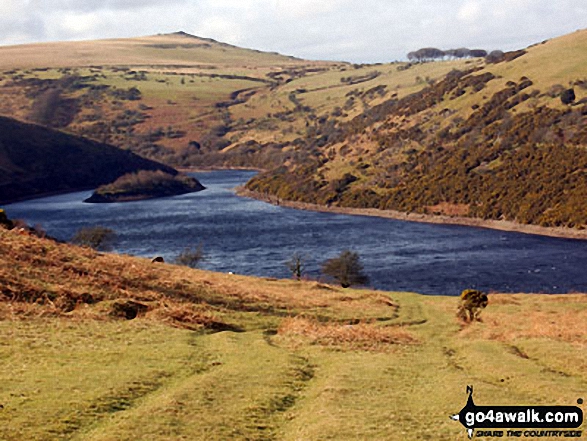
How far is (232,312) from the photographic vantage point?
153 ft

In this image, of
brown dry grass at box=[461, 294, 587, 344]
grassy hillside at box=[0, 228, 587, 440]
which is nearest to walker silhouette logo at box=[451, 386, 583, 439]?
grassy hillside at box=[0, 228, 587, 440]

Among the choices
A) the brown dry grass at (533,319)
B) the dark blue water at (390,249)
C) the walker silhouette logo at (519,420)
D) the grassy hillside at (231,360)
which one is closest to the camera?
the walker silhouette logo at (519,420)

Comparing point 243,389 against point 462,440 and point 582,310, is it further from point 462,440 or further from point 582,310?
point 582,310

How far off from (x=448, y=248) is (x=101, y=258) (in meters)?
104

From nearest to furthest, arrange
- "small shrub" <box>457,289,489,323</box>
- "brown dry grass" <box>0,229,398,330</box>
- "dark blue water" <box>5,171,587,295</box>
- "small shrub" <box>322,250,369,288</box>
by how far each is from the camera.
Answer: "brown dry grass" <box>0,229,398,330</box> < "small shrub" <box>457,289,489,323</box> < "small shrub" <box>322,250,369,288</box> < "dark blue water" <box>5,171,587,295</box>

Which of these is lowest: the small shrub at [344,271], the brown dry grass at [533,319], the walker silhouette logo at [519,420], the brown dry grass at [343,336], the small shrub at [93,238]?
the small shrub at [344,271]

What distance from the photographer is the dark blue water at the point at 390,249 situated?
118 m

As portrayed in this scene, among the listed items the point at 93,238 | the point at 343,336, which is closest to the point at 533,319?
the point at 343,336

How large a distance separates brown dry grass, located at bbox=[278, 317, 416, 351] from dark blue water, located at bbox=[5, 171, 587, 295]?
65990 mm

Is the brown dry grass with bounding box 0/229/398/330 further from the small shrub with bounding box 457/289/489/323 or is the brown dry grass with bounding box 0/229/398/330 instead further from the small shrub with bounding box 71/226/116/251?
the small shrub with bounding box 71/226/116/251

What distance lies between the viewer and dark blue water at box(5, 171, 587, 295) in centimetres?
11788

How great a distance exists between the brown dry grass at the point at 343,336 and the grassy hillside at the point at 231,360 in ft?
0.58

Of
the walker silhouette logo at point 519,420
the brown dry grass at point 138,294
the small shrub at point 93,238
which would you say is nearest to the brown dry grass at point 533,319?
the brown dry grass at point 138,294

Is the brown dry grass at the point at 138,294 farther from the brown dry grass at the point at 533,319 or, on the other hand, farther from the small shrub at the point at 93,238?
the small shrub at the point at 93,238
